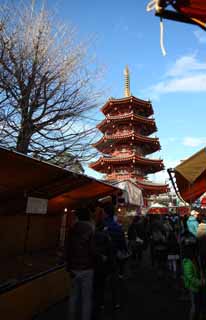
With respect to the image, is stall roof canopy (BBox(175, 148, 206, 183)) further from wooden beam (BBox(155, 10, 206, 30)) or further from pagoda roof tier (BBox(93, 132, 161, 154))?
pagoda roof tier (BBox(93, 132, 161, 154))

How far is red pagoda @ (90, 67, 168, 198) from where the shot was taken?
79.7 feet

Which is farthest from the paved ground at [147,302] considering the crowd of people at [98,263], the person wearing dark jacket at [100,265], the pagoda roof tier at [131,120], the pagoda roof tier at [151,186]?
the pagoda roof tier at [131,120]

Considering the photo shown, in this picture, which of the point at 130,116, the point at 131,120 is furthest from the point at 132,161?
the point at 130,116

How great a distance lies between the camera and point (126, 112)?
27.2 metres

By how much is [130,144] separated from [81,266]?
23.1m

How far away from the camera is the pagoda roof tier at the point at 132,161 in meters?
24.0

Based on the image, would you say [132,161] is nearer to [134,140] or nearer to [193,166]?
[134,140]

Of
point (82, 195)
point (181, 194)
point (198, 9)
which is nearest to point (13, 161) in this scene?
point (198, 9)

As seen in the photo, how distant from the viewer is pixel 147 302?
489 cm

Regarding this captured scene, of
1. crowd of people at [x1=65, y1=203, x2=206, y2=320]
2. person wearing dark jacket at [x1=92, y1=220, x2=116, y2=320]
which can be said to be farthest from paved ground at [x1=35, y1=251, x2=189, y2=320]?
person wearing dark jacket at [x1=92, y1=220, x2=116, y2=320]

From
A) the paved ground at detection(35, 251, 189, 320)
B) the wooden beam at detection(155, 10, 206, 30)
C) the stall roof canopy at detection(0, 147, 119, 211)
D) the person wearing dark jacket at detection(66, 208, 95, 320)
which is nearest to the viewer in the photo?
the wooden beam at detection(155, 10, 206, 30)

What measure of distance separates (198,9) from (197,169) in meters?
2.72

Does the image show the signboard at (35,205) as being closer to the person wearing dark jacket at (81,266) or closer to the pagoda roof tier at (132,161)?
the person wearing dark jacket at (81,266)

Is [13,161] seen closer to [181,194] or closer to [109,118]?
[181,194]
